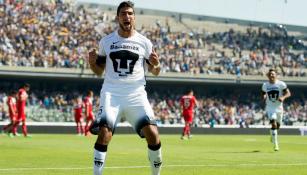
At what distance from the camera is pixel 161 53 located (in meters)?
63.9

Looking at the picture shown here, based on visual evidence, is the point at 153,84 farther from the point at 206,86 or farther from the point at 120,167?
the point at 120,167

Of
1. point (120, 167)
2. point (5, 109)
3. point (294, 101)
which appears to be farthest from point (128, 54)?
point (294, 101)

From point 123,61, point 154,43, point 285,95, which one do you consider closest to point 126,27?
point 123,61

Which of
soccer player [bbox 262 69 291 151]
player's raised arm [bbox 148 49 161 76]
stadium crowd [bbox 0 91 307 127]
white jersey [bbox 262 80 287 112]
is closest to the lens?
player's raised arm [bbox 148 49 161 76]

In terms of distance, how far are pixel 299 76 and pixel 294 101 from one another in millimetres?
3457

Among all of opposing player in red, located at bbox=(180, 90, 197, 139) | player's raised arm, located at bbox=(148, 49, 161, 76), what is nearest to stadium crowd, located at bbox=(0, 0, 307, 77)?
opposing player in red, located at bbox=(180, 90, 197, 139)

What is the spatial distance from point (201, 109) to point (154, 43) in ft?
27.9

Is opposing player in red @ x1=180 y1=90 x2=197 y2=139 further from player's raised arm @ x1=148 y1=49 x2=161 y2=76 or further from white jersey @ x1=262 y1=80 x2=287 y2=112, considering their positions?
player's raised arm @ x1=148 y1=49 x2=161 y2=76

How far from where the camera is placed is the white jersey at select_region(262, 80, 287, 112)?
2534 cm

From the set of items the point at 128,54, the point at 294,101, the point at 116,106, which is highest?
the point at 128,54

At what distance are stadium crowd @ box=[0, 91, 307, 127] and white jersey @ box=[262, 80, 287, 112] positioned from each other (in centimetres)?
2778

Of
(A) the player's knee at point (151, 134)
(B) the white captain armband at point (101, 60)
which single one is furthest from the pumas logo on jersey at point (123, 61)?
(A) the player's knee at point (151, 134)

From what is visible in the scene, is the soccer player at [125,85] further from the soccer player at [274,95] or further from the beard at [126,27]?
the soccer player at [274,95]

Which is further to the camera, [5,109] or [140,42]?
[5,109]
